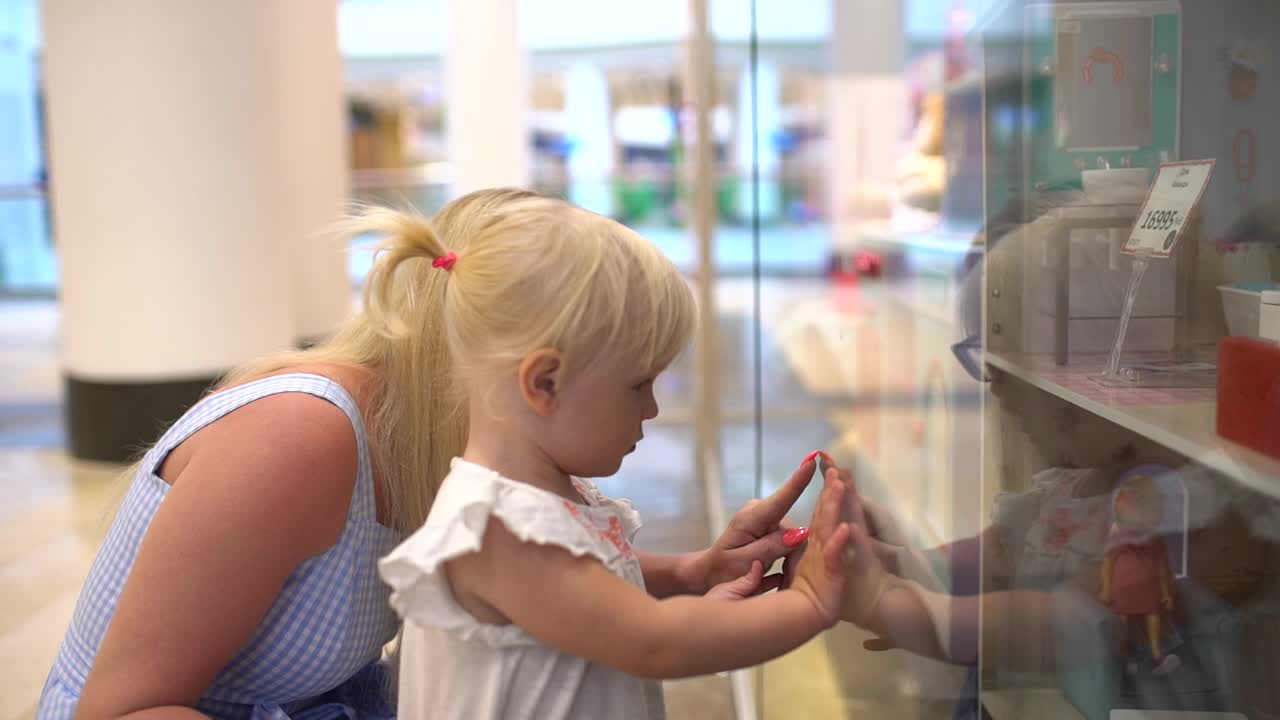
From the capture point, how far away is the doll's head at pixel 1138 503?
29.5 inches

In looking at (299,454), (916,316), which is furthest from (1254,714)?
(916,316)

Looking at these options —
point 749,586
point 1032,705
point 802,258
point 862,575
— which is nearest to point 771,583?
point 749,586

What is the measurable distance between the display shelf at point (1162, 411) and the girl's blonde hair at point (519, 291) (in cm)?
28

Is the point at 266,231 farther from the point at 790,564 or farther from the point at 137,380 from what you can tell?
the point at 790,564

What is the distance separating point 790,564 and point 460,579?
302 millimetres

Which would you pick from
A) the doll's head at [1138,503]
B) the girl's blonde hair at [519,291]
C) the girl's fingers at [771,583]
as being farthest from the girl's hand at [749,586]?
the doll's head at [1138,503]

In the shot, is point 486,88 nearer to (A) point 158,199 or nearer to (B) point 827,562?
(A) point 158,199

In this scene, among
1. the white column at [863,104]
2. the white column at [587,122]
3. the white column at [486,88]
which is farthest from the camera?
the white column at [587,122]

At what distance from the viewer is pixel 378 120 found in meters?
15.1

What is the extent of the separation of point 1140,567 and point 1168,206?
0.80 feet

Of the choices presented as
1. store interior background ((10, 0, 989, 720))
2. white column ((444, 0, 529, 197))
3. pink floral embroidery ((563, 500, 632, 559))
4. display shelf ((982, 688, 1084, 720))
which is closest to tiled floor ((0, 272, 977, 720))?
store interior background ((10, 0, 989, 720))

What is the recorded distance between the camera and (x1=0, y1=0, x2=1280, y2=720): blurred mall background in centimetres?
75

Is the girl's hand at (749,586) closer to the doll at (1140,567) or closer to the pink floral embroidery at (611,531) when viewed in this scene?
the pink floral embroidery at (611,531)

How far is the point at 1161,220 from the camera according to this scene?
73 centimetres
